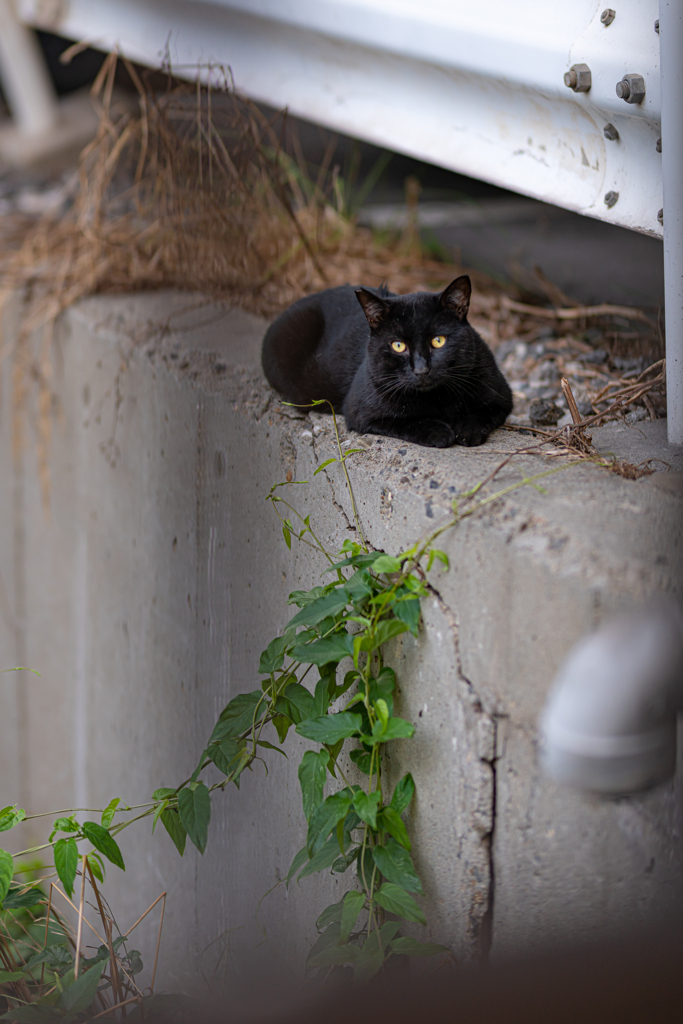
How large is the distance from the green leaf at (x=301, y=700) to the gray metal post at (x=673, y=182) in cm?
71

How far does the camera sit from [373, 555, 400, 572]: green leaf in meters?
1.16

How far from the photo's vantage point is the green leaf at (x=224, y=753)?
1.36m

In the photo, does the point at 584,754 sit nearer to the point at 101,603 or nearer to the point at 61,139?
the point at 101,603

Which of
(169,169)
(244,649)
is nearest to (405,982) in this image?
(244,649)

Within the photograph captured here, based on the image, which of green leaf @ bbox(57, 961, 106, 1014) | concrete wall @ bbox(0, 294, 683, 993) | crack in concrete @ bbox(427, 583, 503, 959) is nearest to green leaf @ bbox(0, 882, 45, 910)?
green leaf @ bbox(57, 961, 106, 1014)

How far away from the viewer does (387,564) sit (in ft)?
3.84

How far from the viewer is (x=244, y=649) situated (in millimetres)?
1655

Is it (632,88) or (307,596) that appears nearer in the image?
(307,596)

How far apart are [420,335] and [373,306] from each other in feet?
0.32

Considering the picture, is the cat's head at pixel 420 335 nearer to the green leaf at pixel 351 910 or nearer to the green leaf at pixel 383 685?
the green leaf at pixel 383 685

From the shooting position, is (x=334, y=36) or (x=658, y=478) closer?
(x=658, y=478)

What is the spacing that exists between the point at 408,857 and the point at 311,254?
5.60 feet

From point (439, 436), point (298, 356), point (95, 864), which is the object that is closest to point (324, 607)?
point (439, 436)

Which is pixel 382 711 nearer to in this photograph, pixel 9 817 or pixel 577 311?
pixel 9 817
